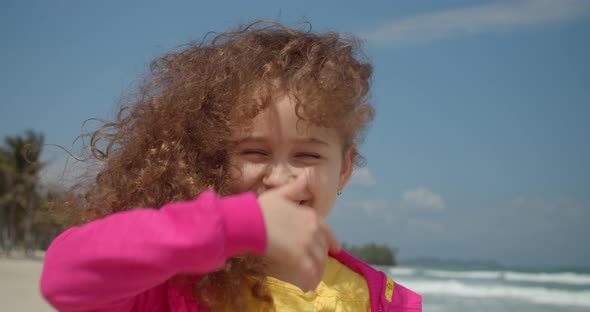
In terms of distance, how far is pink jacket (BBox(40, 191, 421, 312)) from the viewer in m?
0.95

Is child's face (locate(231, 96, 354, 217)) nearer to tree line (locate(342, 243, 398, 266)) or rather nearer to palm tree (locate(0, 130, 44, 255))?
palm tree (locate(0, 130, 44, 255))

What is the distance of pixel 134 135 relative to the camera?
1.77m

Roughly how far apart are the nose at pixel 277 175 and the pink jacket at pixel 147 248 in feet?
1.96

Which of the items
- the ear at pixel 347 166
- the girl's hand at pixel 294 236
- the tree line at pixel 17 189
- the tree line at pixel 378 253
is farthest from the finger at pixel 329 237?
the tree line at pixel 378 253

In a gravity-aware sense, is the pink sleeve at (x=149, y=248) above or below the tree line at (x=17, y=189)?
below

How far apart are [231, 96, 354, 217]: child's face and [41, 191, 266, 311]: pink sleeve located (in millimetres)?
603

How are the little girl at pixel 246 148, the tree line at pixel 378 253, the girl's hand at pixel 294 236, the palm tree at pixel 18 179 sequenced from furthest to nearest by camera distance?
the tree line at pixel 378 253
the palm tree at pixel 18 179
the little girl at pixel 246 148
the girl's hand at pixel 294 236

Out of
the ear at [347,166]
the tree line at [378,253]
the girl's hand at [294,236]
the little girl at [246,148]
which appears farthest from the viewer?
the tree line at [378,253]

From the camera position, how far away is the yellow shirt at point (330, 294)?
1617mm

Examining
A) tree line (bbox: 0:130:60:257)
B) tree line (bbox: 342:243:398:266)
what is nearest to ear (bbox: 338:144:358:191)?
tree line (bbox: 0:130:60:257)

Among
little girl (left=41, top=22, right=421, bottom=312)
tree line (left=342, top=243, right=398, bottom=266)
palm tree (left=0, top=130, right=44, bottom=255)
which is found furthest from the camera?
tree line (left=342, top=243, right=398, bottom=266)

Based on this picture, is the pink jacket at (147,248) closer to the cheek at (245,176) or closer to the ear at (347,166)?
the cheek at (245,176)

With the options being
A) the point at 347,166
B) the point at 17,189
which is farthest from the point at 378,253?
the point at 347,166

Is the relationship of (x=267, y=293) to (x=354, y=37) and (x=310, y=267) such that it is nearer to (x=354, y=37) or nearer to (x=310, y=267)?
(x=310, y=267)
